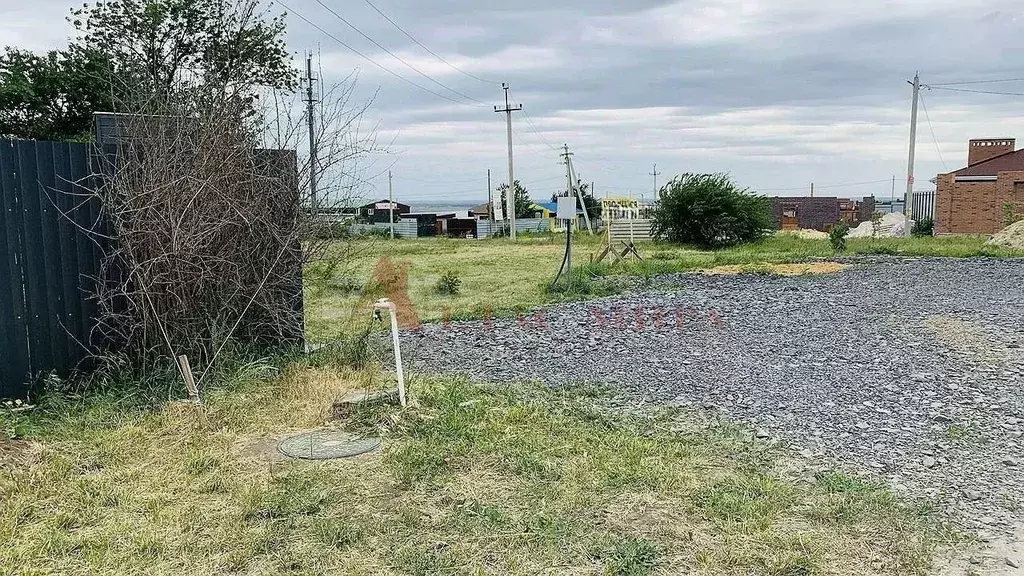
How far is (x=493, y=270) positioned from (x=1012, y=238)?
12.0 meters

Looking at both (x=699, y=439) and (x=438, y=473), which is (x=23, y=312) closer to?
(x=438, y=473)

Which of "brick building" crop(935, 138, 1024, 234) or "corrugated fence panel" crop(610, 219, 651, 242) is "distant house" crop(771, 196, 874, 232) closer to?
"brick building" crop(935, 138, 1024, 234)

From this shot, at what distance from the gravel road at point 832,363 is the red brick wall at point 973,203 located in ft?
57.8

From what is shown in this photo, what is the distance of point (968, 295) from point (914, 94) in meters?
18.6

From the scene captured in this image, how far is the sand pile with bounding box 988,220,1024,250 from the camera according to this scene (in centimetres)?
1697

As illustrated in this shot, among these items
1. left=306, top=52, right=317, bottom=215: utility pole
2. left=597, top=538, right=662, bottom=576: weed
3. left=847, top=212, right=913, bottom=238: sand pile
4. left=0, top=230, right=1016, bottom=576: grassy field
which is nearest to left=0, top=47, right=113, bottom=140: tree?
left=306, top=52, right=317, bottom=215: utility pole

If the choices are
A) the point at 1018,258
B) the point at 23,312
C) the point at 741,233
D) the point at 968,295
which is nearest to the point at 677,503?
the point at 23,312

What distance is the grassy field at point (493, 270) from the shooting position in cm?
884

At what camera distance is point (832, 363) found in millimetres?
5945

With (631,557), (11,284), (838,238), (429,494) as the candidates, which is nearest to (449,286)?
(11,284)

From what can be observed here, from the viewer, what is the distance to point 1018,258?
14.6m

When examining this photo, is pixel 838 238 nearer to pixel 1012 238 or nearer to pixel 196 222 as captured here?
pixel 1012 238

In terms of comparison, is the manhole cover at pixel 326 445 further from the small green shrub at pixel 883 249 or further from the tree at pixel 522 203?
the tree at pixel 522 203

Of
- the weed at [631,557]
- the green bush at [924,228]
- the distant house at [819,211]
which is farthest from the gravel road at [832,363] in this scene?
the distant house at [819,211]
